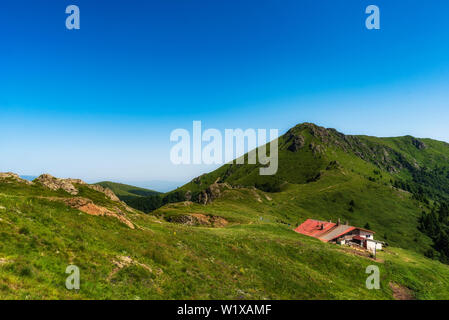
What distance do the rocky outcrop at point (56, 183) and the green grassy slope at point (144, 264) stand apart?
6478mm

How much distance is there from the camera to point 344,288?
110ft

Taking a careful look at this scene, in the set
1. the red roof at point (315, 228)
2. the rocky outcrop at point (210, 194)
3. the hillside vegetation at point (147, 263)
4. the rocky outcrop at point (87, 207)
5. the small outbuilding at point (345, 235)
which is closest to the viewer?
the hillside vegetation at point (147, 263)

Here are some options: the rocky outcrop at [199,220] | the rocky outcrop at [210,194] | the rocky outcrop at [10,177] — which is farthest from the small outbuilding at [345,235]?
the rocky outcrop at [10,177]

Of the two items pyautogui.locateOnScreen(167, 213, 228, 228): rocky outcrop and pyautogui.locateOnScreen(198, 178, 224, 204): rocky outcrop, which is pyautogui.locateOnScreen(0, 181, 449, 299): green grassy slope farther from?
pyautogui.locateOnScreen(198, 178, 224, 204): rocky outcrop

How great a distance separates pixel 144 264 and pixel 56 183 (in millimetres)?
41915

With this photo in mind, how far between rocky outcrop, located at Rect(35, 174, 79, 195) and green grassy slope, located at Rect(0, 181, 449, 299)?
6478mm

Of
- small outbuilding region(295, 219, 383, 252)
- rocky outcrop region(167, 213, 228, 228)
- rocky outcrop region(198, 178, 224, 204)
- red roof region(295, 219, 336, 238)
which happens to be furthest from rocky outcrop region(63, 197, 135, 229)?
rocky outcrop region(198, 178, 224, 204)

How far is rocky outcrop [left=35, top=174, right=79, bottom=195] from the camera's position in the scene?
51.1 metres

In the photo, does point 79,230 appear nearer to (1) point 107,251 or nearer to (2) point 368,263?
(1) point 107,251

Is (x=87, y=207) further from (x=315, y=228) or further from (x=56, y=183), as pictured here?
(x=315, y=228)

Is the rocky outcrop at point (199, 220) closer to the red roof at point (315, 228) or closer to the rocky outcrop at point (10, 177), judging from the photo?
the red roof at point (315, 228)

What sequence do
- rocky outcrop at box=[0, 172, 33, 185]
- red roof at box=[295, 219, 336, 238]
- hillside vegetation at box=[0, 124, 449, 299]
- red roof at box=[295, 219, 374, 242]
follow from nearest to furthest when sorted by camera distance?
hillside vegetation at box=[0, 124, 449, 299], rocky outcrop at box=[0, 172, 33, 185], red roof at box=[295, 219, 374, 242], red roof at box=[295, 219, 336, 238]

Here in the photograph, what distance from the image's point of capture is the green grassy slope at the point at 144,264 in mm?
16656

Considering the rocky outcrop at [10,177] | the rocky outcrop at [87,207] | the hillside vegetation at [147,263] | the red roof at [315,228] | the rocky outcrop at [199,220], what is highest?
the rocky outcrop at [10,177]
